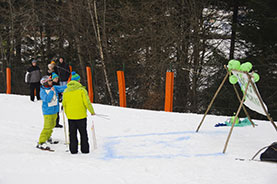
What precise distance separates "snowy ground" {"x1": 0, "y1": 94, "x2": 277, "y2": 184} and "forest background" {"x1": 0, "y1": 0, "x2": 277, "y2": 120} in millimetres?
3654

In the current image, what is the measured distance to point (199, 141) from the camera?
257 inches

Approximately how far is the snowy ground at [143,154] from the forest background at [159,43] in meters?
3.65

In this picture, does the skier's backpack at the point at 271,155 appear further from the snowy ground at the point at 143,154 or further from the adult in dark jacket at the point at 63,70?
the adult in dark jacket at the point at 63,70

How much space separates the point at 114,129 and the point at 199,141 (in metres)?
2.55

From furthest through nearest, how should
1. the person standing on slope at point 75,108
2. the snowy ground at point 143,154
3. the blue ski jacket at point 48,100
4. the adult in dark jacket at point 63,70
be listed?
the adult in dark jacket at point 63,70
the blue ski jacket at point 48,100
the person standing on slope at point 75,108
the snowy ground at point 143,154

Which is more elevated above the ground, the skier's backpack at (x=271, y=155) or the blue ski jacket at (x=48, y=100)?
the blue ski jacket at (x=48, y=100)

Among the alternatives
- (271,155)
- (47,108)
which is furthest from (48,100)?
(271,155)

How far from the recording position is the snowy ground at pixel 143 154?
4.48m

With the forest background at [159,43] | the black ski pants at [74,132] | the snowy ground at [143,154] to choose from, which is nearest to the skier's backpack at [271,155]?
the snowy ground at [143,154]

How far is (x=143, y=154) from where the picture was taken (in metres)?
5.92

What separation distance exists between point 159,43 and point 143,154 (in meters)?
9.91

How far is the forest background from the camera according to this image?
39.5 ft

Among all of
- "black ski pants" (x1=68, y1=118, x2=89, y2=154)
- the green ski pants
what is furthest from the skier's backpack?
the green ski pants

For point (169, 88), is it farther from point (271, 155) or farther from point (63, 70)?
point (271, 155)
